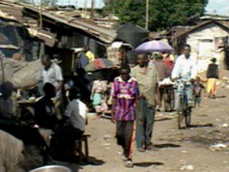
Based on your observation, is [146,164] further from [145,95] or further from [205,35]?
[205,35]

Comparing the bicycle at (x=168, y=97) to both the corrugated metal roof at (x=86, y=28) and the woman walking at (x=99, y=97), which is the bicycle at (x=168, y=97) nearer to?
the woman walking at (x=99, y=97)

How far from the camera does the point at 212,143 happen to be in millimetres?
13719

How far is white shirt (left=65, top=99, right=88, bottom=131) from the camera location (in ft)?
36.6

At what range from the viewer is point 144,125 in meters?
12.5

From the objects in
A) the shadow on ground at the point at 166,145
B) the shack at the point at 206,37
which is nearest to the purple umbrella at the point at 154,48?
the shadow on ground at the point at 166,145

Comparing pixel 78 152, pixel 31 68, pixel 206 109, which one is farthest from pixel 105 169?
pixel 206 109

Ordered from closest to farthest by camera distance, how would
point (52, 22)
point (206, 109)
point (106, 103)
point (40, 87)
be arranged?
point (40, 87) < point (52, 22) < point (106, 103) < point (206, 109)

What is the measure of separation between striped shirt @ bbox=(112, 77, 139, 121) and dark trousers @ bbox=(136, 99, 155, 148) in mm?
1536

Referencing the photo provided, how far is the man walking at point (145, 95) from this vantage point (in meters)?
12.1

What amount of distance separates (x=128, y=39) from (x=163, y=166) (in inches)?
1309

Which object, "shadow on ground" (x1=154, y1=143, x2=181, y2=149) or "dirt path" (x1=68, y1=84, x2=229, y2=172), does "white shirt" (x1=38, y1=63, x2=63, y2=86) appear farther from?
"shadow on ground" (x1=154, y1=143, x2=181, y2=149)

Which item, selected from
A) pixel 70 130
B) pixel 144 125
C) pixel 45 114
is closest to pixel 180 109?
pixel 144 125

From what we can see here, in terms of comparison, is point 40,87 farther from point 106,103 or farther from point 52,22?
point 106,103

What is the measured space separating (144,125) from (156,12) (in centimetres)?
4888
